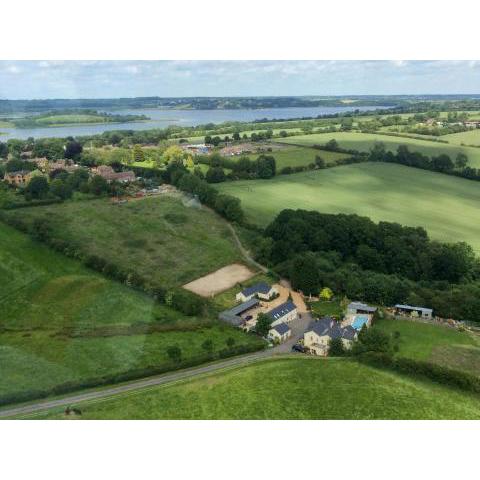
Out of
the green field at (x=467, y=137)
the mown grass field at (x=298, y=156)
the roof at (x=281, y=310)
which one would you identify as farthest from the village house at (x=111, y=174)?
the green field at (x=467, y=137)

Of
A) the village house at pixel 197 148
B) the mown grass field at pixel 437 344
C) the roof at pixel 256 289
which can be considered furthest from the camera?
the village house at pixel 197 148

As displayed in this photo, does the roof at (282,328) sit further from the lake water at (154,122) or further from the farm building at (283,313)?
the lake water at (154,122)

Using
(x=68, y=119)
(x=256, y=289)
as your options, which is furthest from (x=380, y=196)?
(x=68, y=119)

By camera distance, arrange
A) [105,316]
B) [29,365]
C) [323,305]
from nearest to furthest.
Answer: [29,365], [105,316], [323,305]

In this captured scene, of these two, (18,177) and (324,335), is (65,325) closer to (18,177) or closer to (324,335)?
(324,335)

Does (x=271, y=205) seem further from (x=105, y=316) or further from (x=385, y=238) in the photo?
(x=105, y=316)

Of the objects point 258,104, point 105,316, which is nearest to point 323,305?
point 105,316

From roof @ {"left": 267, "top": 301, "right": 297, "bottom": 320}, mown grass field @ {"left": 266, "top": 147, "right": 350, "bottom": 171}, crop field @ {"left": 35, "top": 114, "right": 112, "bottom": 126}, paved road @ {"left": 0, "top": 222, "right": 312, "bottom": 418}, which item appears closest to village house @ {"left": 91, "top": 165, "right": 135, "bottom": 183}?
crop field @ {"left": 35, "top": 114, "right": 112, "bottom": 126}
